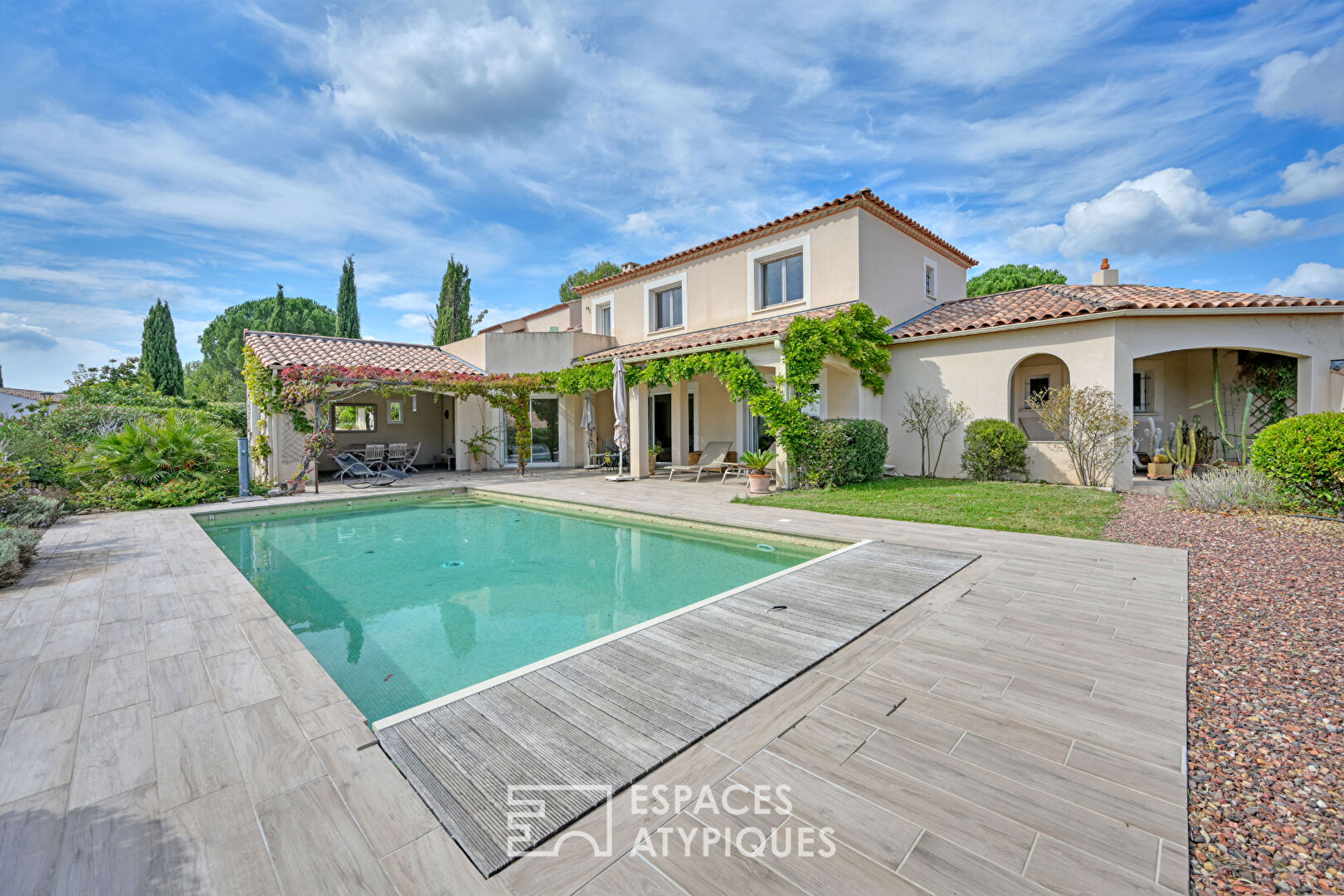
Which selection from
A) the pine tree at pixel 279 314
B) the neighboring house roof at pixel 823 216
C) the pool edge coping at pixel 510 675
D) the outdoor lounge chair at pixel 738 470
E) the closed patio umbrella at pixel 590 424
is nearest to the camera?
the pool edge coping at pixel 510 675

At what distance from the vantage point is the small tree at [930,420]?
12766 millimetres

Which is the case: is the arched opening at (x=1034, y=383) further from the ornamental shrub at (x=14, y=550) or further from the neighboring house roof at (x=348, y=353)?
the ornamental shrub at (x=14, y=550)

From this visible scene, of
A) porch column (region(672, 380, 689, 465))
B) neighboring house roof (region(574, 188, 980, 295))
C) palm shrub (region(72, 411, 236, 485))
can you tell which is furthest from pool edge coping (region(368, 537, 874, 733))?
palm shrub (region(72, 411, 236, 485))

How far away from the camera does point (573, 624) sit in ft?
16.8

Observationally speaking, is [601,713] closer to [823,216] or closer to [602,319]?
[823,216]

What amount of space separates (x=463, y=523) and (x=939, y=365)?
1131 cm

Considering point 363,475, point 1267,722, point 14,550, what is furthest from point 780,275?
point 14,550

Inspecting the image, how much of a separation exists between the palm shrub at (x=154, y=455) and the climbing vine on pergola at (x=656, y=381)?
64.8 inches

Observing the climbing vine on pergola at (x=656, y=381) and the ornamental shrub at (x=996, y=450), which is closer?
the climbing vine on pergola at (x=656, y=381)

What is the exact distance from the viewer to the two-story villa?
10.7m

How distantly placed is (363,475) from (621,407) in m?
8.51

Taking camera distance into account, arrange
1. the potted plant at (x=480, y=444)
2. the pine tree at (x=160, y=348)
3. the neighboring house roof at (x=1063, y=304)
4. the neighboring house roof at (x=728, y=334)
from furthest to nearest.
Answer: the pine tree at (x=160, y=348) < the potted plant at (x=480, y=444) < the neighboring house roof at (x=728, y=334) < the neighboring house roof at (x=1063, y=304)

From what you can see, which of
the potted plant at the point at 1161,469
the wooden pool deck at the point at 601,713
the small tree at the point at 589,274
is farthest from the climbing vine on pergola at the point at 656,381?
the small tree at the point at 589,274

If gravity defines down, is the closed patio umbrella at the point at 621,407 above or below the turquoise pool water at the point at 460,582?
above
